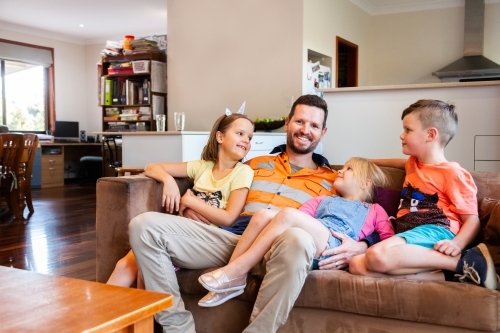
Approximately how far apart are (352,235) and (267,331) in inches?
20.2

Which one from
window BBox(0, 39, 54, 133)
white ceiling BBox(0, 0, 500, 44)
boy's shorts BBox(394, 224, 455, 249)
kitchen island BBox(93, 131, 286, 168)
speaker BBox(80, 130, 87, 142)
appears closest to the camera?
boy's shorts BBox(394, 224, 455, 249)

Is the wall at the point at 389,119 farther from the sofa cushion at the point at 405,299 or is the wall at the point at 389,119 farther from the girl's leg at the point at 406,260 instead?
the sofa cushion at the point at 405,299

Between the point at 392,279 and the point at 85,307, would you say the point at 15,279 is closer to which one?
the point at 85,307

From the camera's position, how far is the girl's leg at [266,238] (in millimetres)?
1766

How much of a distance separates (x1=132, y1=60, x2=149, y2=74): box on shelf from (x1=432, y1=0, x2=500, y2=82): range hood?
12.5 ft

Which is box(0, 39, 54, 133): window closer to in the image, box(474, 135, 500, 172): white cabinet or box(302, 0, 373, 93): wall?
box(302, 0, 373, 93): wall

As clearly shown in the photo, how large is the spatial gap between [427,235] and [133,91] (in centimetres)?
630

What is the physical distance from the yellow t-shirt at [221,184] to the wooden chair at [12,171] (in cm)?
361

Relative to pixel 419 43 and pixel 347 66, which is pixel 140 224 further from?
pixel 419 43

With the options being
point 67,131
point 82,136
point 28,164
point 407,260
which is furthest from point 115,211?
point 82,136

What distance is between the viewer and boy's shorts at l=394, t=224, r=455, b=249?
175cm

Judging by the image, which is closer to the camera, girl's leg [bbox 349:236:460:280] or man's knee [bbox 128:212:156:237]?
girl's leg [bbox 349:236:460:280]

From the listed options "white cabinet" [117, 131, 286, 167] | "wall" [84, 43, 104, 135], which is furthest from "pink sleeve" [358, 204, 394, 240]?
"wall" [84, 43, 104, 135]

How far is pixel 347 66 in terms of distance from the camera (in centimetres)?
695
